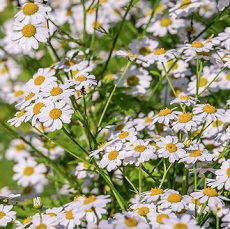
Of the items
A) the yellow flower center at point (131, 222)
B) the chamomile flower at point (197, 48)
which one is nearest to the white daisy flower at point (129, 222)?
the yellow flower center at point (131, 222)

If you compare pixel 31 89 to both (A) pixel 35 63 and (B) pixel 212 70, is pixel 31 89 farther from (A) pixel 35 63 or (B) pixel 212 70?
(B) pixel 212 70

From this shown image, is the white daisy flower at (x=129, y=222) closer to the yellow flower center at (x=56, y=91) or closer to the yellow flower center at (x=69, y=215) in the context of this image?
the yellow flower center at (x=69, y=215)

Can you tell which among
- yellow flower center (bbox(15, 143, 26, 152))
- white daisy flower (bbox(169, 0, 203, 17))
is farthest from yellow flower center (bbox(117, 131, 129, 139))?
yellow flower center (bbox(15, 143, 26, 152))

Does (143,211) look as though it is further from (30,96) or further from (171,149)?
(30,96)

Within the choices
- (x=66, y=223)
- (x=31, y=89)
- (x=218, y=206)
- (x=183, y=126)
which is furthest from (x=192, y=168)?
(x=31, y=89)

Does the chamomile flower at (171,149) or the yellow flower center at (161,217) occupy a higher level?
the chamomile flower at (171,149)
